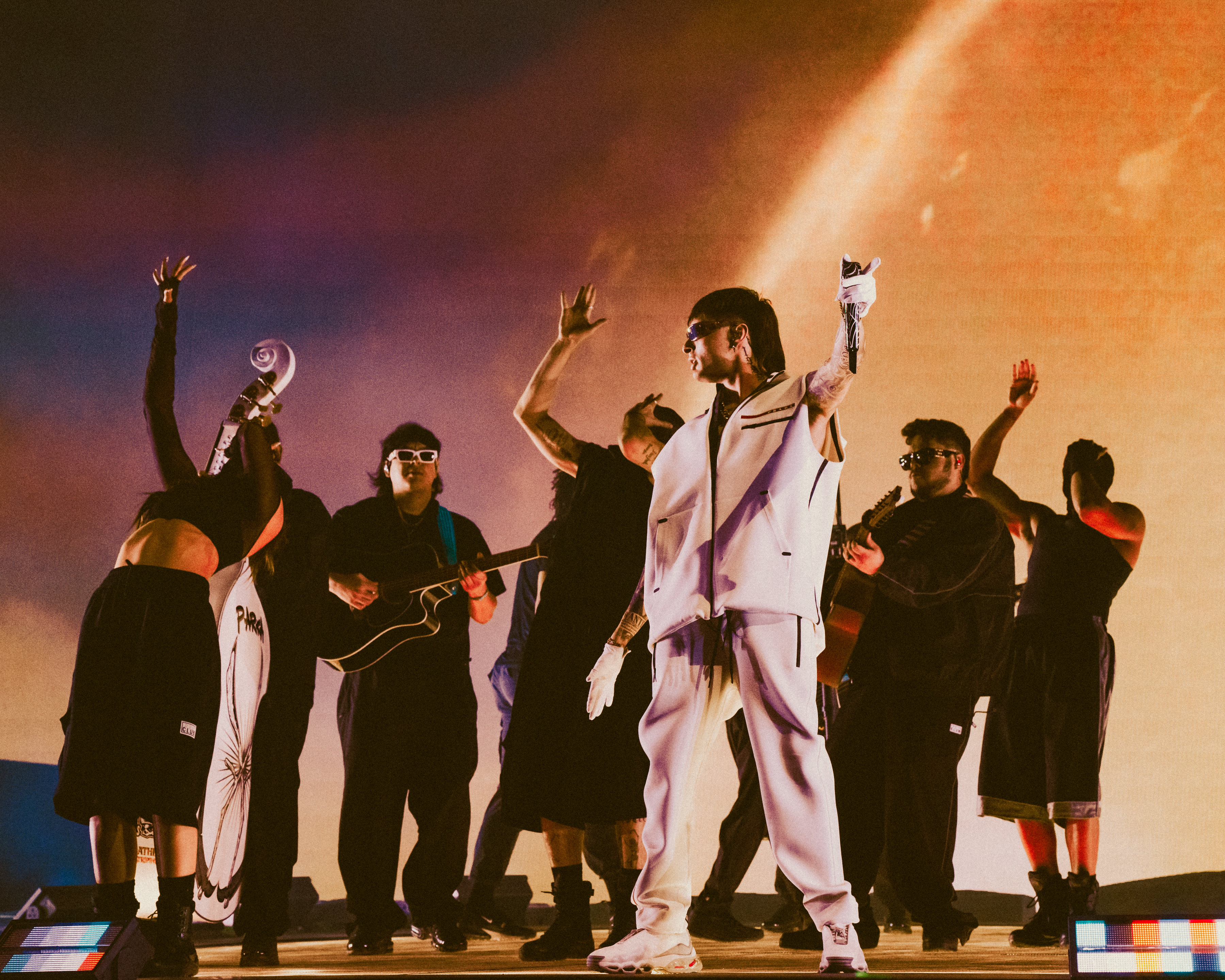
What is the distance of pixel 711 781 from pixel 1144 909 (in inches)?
67.6

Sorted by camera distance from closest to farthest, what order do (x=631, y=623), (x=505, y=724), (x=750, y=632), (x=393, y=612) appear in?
(x=750, y=632) < (x=631, y=623) < (x=393, y=612) < (x=505, y=724)

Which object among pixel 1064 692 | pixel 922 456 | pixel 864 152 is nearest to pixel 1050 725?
pixel 1064 692

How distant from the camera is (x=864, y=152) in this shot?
542 centimetres

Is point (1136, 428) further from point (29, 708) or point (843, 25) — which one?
point (29, 708)

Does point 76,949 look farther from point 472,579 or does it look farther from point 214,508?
point 472,579

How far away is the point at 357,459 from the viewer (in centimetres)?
541

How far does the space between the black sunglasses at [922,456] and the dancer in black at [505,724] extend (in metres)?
1.23

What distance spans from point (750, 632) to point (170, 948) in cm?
182

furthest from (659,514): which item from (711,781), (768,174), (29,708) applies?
(29,708)

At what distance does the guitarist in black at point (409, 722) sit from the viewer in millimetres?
4457

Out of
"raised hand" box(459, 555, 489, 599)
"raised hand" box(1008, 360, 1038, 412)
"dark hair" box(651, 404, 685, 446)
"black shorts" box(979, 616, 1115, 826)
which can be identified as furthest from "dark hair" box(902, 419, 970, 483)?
"raised hand" box(459, 555, 489, 599)

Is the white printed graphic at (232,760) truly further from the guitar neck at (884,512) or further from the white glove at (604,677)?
the guitar neck at (884,512)

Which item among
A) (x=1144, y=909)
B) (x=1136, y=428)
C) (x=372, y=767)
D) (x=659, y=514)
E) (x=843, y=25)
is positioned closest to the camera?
(x=659, y=514)

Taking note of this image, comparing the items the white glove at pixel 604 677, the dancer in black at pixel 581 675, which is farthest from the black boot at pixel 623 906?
the white glove at pixel 604 677
